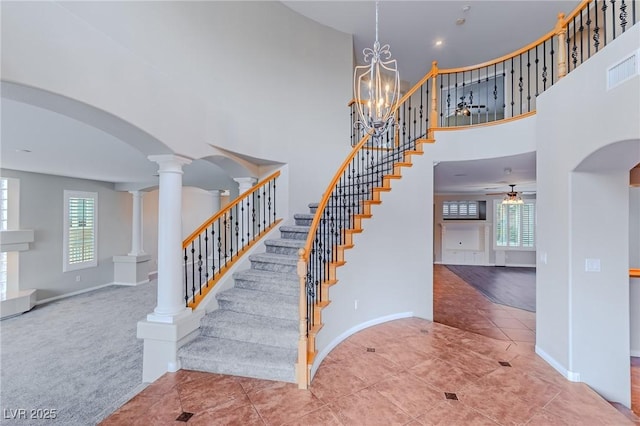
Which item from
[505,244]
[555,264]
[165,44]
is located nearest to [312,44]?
[165,44]

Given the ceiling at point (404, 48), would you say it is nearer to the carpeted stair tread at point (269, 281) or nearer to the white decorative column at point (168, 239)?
the white decorative column at point (168, 239)

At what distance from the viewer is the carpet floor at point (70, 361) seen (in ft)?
8.77

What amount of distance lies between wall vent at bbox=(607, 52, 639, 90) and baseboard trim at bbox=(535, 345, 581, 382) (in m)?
2.56

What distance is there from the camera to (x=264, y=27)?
4367 mm

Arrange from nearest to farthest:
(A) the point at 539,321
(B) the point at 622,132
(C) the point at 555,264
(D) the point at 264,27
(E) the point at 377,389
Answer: (B) the point at 622,132, (E) the point at 377,389, (C) the point at 555,264, (A) the point at 539,321, (D) the point at 264,27

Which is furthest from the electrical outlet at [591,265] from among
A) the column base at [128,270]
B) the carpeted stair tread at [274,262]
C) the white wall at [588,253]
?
the column base at [128,270]

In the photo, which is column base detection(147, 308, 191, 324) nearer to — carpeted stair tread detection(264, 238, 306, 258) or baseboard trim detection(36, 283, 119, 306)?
carpeted stair tread detection(264, 238, 306, 258)

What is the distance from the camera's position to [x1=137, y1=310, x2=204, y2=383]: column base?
9.29 feet

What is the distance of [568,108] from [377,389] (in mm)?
3233

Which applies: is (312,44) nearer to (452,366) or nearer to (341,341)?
(341,341)

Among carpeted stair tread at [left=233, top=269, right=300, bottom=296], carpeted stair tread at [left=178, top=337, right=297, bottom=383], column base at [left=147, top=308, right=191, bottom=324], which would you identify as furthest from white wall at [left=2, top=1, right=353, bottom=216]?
carpeted stair tread at [left=178, top=337, right=297, bottom=383]

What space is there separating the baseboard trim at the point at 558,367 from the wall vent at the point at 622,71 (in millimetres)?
2557

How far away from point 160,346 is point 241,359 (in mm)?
871

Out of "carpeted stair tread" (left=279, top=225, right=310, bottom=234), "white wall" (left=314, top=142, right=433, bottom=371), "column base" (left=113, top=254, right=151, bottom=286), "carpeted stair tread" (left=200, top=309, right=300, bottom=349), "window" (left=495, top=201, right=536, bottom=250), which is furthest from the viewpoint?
"window" (left=495, top=201, right=536, bottom=250)
